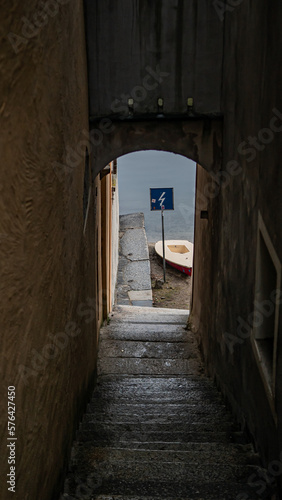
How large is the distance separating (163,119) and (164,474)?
4203 mm

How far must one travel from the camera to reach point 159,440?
430 cm

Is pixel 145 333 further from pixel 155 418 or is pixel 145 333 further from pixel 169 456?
pixel 169 456

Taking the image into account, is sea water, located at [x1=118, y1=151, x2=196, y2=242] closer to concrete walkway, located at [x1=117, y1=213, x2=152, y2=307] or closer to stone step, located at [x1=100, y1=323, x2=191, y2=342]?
concrete walkway, located at [x1=117, y1=213, x2=152, y2=307]

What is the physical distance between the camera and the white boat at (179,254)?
16.6 metres

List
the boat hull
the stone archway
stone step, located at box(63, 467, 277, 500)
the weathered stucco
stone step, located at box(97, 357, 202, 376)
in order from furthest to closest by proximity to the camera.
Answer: the boat hull → stone step, located at box(97, 357, 202, 376) → the stone archway → the weathered stucco → stone step, located at box(63, 467, 277, 500)

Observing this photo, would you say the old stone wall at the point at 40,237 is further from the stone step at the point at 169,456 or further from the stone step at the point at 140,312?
the stone step at the point at 140,312

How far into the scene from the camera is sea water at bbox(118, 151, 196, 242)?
4084cm

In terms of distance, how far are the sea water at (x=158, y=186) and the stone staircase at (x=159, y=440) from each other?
27162 mm

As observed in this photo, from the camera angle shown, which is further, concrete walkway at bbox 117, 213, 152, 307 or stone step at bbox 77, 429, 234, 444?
concrete walkway at bbox 117, 213, 152, 307

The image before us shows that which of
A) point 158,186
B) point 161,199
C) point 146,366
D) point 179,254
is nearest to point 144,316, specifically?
point 146,366

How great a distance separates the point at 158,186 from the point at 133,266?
3657 cm

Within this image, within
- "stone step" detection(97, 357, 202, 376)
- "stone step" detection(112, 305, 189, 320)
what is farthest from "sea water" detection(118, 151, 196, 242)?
"stone step" detection(97, 357, 202, 376)

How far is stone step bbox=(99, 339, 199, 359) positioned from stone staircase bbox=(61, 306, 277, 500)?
1.3 inches

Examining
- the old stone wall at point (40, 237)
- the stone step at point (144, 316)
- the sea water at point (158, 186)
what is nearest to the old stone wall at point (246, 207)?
the old stone wall at point (40, 237)
